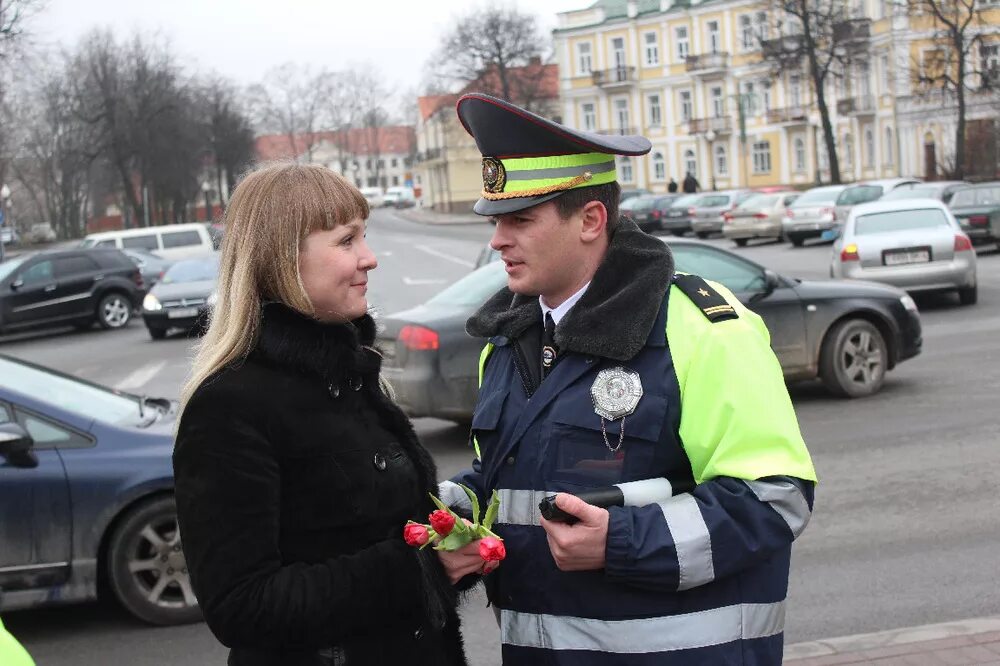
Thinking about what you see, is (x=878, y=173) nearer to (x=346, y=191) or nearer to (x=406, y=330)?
(x=406, y=330)

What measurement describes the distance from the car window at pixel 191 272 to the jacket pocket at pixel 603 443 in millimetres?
19694

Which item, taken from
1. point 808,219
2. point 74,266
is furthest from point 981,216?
point 74,266

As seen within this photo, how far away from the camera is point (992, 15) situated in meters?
58.2

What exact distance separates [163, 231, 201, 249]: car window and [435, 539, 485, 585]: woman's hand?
109 ft

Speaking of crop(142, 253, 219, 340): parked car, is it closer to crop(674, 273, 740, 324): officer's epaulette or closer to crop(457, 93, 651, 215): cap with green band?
crop(457, 93, 651, 215): cap with green band

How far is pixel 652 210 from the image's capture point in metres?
45.4

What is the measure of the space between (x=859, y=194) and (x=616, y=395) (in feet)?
108

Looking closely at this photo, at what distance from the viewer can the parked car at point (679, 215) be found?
44156 millimetres

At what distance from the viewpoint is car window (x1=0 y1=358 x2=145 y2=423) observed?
6062mm

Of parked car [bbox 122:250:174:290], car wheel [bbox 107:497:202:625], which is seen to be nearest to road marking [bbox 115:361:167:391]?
car wheel [bbox 107:497:202:625]

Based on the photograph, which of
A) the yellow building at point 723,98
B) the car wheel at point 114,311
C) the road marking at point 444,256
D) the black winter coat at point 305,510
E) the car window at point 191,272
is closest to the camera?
the black winter coat at point 305,510

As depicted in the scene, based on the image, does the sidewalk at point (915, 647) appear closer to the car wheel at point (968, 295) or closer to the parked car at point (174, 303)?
the car wheel at point (968, 295)

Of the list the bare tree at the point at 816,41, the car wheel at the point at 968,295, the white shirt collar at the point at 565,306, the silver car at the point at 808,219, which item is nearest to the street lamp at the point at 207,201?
the bare tree at the point at 816,41

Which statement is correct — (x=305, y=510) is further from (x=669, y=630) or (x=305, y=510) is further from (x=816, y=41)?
(x=816, y=41)
